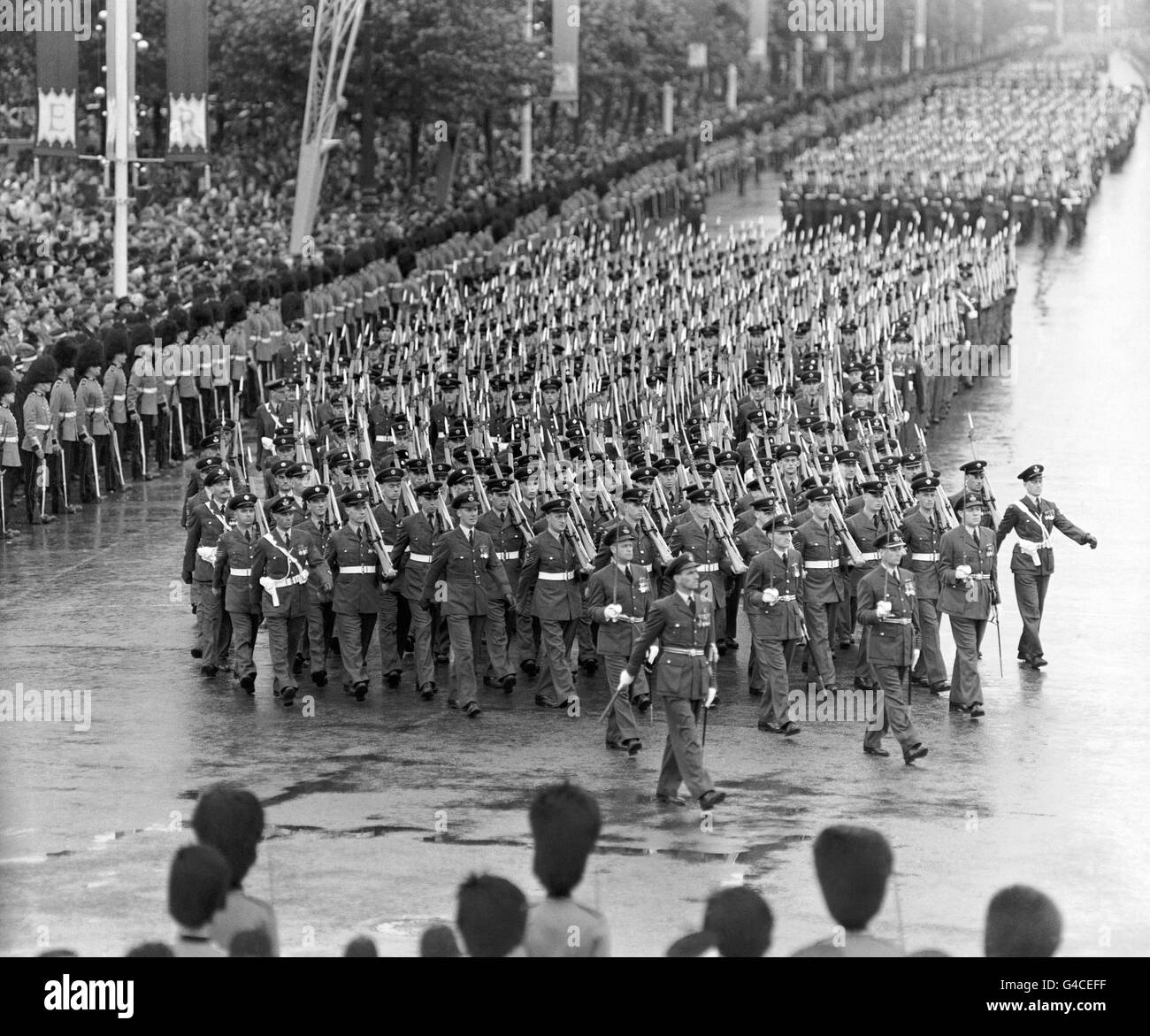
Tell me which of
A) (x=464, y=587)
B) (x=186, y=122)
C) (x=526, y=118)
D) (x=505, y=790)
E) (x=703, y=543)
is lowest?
(x=505, y=790)

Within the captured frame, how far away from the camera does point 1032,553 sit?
16922 millimetres

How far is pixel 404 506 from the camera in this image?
56.4 feet

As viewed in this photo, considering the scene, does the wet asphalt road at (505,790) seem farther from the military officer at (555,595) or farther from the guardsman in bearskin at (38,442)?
the guardsman in bearskin at (38,442)

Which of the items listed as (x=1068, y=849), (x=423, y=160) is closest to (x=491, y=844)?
(x=1068, y=849)

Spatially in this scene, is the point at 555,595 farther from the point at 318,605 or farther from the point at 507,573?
the point at 318,605

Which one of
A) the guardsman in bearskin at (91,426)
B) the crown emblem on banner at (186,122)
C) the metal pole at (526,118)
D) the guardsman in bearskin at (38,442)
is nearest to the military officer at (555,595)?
the guardsman in bearskin at (38,442)

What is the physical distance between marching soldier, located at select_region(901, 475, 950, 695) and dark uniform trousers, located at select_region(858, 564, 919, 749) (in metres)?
1.22

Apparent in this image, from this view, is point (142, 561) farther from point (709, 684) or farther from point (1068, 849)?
point (1068, 849)

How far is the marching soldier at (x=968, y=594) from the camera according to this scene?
15.4m

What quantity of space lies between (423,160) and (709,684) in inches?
1668

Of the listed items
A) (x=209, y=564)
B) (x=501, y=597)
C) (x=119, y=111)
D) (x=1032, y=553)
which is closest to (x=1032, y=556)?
(x=1032, y=553)

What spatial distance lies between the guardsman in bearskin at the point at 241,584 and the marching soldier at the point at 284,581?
0.10 meters

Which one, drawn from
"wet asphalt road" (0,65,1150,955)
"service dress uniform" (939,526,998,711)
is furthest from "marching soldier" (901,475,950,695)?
"wet asphalt road" (0,65,1150,955)

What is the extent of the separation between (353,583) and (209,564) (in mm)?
1178
